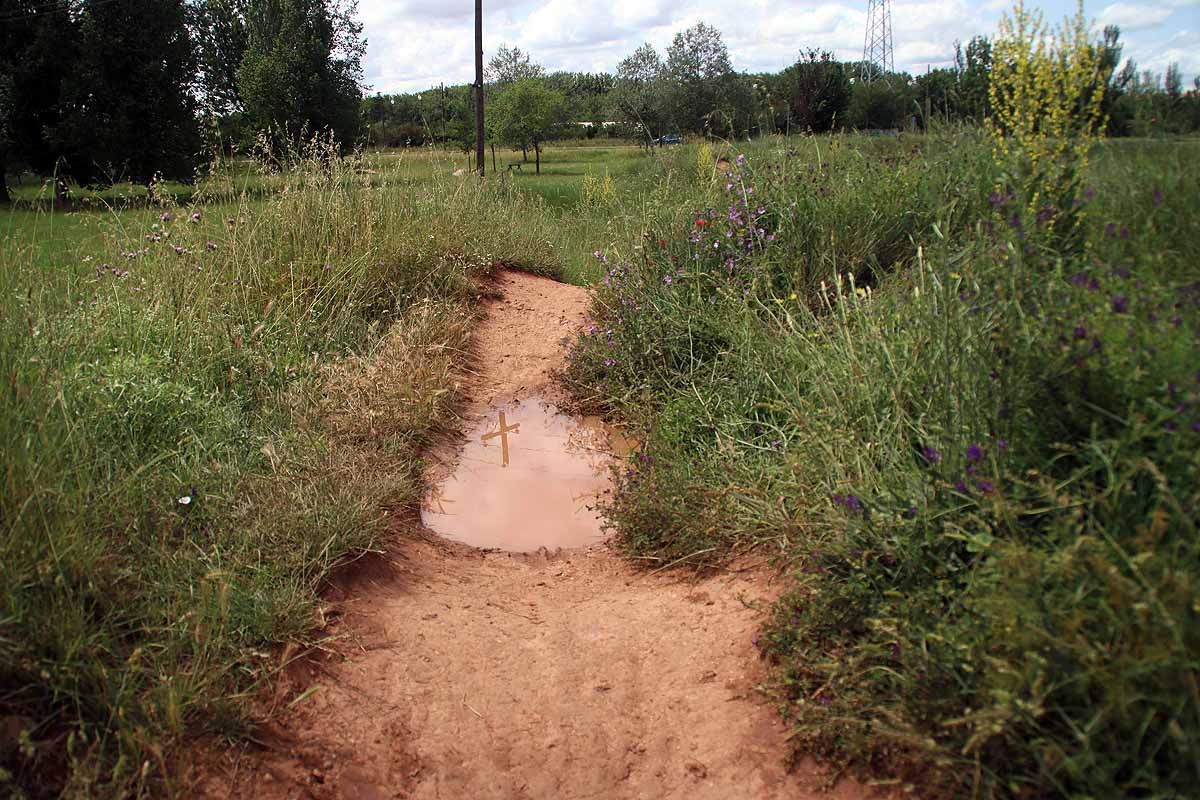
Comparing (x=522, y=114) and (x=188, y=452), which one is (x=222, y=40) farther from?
(x=188, y=452)

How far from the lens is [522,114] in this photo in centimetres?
4225

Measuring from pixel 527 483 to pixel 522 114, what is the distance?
130 feet

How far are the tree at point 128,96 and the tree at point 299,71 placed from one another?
396cm

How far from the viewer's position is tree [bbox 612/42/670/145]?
34.4 metres

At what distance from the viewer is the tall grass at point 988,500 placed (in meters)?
1.94

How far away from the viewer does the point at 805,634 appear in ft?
9.39

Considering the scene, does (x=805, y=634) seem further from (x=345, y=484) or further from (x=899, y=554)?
(x=345, y=484)

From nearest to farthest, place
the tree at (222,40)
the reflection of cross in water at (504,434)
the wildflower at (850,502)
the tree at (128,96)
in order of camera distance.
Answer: the wildflower at (850,502), the reflection of cross in water at (504,434), the tree at (128,96), the tree at (222,40)

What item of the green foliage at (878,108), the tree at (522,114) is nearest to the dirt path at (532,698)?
the green foliage at (878,108)

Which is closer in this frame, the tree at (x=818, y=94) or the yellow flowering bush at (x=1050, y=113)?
the yellow flowering bush at (x=1050, y=113)

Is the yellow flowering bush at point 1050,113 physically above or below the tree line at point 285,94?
below

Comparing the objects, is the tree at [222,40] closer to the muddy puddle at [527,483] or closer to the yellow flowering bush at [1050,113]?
the muddy puddle at [527,483]

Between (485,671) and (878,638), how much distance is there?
1.47 meters

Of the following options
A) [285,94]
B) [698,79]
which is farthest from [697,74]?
[285,94]
